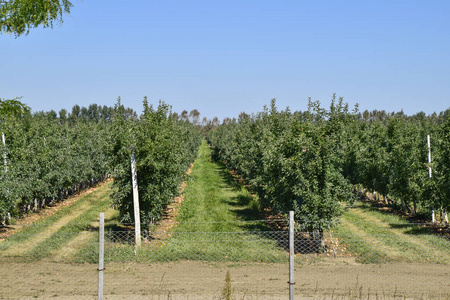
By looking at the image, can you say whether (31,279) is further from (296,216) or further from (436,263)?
(436,263)

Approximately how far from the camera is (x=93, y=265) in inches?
535

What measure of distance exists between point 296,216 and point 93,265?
26.2ft

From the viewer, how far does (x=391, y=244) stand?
57.1 ft

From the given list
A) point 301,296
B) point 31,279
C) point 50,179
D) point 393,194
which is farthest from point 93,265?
point 393,194

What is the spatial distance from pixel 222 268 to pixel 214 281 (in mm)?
1675

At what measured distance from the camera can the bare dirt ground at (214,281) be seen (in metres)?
10.2

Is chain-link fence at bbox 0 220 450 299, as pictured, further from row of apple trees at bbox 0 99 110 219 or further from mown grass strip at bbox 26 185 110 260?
row of apple trees at bbox 0 99 110 219

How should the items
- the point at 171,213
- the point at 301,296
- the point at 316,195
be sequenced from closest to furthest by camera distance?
1. the point at 301,296
2. the point at 316,195
3. the point at 171,213

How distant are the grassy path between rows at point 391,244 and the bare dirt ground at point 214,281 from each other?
1.22 metres

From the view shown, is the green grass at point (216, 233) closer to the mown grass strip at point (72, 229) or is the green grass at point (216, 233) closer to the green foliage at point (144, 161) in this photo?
the green foliage at point (144, 161)

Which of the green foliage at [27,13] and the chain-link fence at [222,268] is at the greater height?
the green foliage at [27,13]

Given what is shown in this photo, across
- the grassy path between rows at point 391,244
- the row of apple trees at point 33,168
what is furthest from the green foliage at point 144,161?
the grassy path between rows at point 391,244

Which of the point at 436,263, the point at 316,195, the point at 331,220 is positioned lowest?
the point at 436,263

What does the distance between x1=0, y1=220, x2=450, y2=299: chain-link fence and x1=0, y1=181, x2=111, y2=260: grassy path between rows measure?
75 mm
